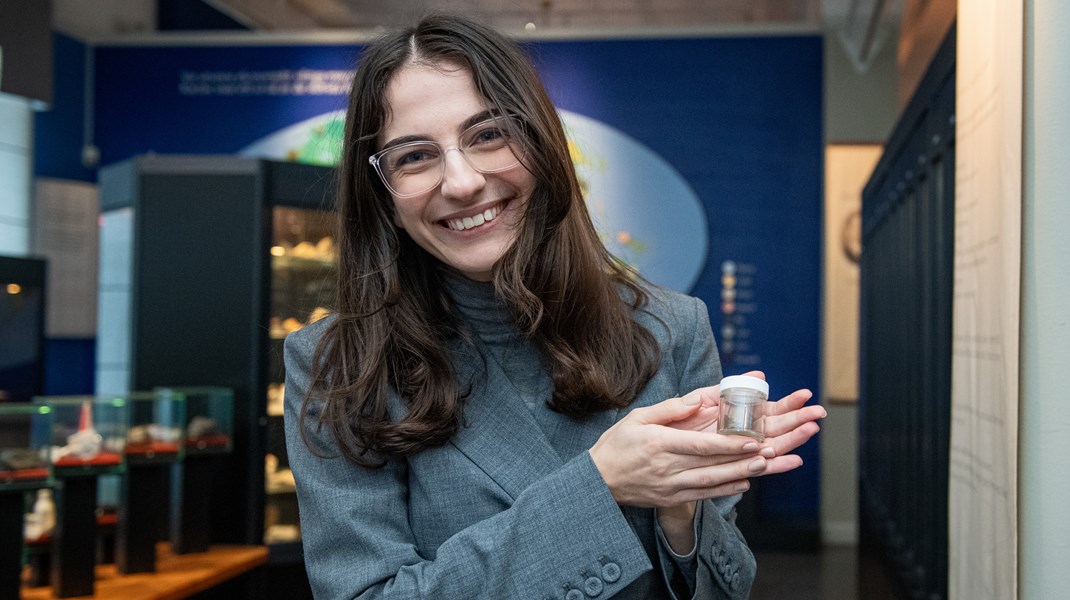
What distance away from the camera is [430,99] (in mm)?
1495

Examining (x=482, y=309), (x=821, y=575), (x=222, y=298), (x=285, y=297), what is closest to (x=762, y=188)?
(x=821, y=575)

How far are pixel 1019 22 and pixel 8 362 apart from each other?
5.12 meters

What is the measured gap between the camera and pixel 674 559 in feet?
4.94

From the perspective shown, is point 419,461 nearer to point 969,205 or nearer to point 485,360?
point 485,360

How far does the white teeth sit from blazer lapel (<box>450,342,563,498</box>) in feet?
0.73

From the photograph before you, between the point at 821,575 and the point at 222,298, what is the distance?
4.35 metres

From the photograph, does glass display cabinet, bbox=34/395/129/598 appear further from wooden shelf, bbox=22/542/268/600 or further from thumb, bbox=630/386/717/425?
thumb, bbox=630/386/717/425

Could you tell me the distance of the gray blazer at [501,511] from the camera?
1.39 m

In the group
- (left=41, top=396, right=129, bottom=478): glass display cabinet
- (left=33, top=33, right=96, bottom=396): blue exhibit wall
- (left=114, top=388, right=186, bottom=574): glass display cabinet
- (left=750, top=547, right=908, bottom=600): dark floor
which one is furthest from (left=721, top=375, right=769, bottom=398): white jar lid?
(left=33, top=33, right=96, bottom=396): blue exhibit wall

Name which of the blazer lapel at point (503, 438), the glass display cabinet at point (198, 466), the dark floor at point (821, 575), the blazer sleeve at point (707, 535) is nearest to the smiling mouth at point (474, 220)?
the blazer lapel at point (503, 438)

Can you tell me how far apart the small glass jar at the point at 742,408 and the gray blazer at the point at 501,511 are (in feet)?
0.58

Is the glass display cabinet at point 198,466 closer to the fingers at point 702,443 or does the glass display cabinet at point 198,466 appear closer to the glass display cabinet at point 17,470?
the glass display cabinet at point 17,470

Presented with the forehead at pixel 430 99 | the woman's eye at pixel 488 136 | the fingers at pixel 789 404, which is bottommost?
the fingers at pixel 789 404

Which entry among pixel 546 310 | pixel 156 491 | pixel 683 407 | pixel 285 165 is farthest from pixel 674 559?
pixel 285 165
